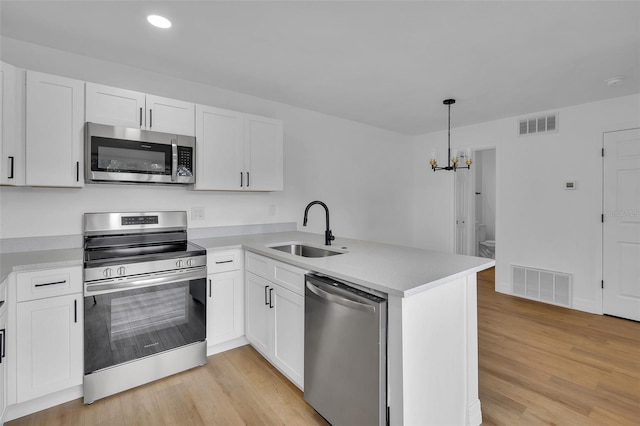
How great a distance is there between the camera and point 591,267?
3.67m

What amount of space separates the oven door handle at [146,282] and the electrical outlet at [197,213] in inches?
29.5

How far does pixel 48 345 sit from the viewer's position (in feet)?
6.18

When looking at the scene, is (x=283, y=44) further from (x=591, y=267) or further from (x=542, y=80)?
(x=591, y=267)

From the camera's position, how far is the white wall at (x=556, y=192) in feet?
11.9

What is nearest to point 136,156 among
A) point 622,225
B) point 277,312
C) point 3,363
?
point 3,363

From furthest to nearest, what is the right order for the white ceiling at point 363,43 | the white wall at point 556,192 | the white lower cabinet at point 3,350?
the white wall at point 556,192, the white ceiling at point 363,43, the white lower cabinet at point 3,350

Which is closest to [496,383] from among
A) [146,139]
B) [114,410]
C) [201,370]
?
[201,370]

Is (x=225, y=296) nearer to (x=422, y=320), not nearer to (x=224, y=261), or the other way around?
(x=224, y=261)

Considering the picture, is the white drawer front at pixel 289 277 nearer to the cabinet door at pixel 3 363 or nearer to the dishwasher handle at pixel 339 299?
the dishwasher handle at pixel 339 299

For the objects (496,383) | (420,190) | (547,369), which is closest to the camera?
(496,383)

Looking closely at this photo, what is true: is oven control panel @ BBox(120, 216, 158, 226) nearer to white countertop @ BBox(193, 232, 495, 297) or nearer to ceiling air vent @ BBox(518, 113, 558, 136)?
white countertop @ BBox(193, 232, 495, 297)

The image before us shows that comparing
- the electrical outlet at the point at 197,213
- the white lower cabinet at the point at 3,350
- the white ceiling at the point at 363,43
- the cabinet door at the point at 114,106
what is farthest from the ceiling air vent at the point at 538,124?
the white lower cabinet at the point at 3,350

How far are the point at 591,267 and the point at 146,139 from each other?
500 centimetres

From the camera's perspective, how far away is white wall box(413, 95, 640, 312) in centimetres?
362
